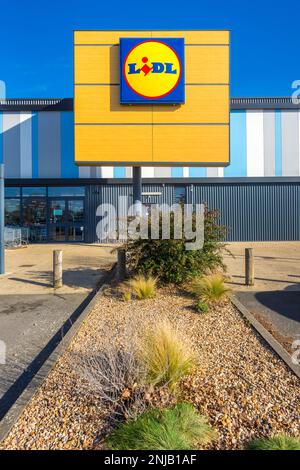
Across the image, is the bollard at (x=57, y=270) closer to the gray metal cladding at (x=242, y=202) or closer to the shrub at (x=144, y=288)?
the shrub at (x=144, y=288)

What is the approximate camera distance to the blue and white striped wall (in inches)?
670

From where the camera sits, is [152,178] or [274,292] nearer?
[274,292]

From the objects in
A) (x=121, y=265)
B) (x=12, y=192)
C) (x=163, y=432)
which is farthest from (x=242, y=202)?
(x=163, y=432)

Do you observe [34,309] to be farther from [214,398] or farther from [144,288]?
[214,398]

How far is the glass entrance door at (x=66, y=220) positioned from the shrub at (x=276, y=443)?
16.4 meters

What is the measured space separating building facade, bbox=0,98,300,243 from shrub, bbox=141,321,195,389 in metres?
14.6

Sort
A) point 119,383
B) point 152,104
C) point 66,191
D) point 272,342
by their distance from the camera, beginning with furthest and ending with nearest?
point 66,191
point 152,104
point 272,342
point 119,383

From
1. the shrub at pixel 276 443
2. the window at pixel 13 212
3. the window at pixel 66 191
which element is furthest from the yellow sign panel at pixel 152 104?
the shrub at pixel 276 443

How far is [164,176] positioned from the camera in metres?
17.4

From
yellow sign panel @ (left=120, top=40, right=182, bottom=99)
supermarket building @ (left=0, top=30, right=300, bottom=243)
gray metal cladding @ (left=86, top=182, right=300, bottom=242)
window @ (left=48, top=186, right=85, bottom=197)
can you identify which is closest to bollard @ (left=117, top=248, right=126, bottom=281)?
yellow sign panel @ (left=120, top=40, right=182, bottom=99)

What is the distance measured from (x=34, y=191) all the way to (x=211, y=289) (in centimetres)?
1495

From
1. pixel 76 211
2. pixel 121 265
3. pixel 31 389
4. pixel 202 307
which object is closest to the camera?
pixel 31 389

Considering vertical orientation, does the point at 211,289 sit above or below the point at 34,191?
below

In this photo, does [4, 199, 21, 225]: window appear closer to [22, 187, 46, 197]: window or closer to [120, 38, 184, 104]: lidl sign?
[22, 187, 46, 197]: window
